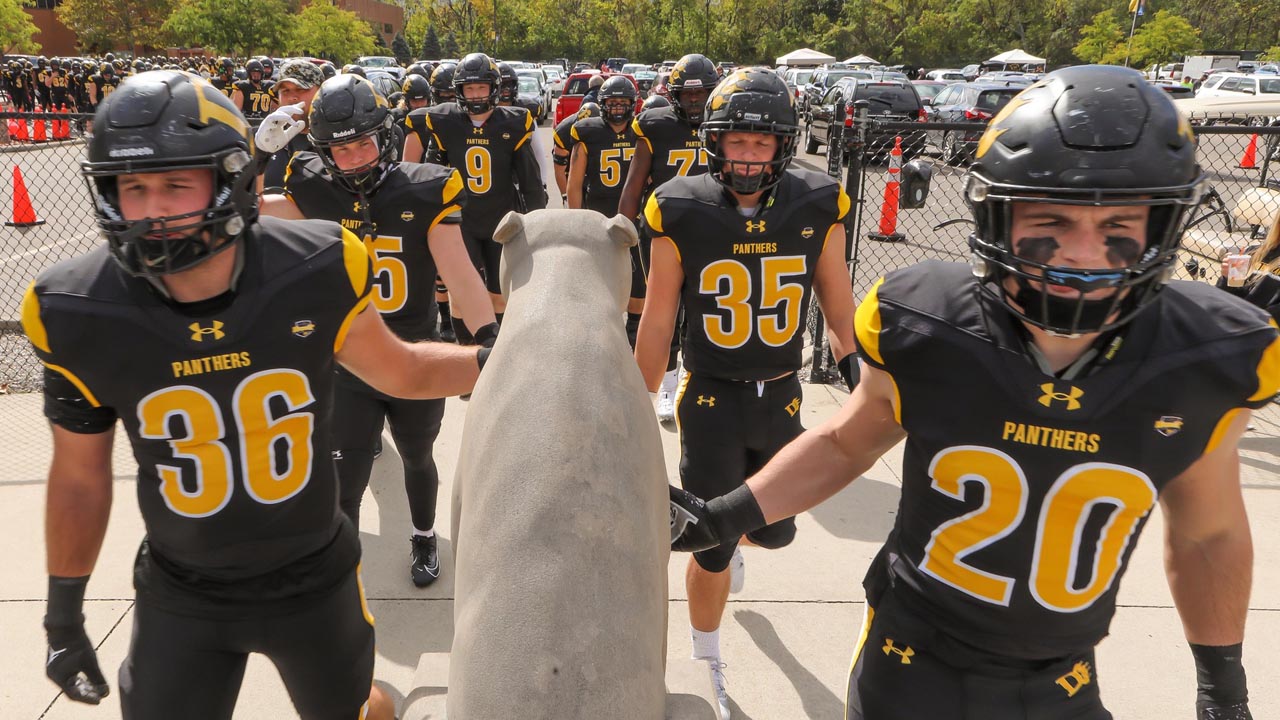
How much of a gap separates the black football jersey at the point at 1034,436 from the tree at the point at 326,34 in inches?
1834

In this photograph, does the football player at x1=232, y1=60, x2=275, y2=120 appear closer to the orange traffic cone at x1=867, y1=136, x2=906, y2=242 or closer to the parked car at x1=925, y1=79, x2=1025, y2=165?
the orange traffic cone at x1=867, y1=136, x2=906, y2=242

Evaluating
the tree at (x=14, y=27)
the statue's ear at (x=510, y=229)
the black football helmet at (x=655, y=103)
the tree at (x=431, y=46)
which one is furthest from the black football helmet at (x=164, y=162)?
the tree at (x=431, y=46)

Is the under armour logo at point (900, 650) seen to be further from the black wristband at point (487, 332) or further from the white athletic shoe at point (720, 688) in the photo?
the black wristband at point (487, 332)

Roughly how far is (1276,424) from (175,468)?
7058 millimetres

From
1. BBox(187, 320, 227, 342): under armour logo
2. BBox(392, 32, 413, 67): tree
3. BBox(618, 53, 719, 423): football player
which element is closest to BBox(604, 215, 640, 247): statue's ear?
BBox(187, 320, 227, 342): under armour logo

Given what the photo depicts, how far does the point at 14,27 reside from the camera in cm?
3809

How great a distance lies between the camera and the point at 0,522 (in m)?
4.67

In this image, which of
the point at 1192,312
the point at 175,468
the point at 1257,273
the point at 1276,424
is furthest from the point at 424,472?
the point at 1276,424

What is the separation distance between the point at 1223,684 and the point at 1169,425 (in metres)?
0.64

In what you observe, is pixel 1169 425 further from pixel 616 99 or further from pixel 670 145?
pixel 616 99

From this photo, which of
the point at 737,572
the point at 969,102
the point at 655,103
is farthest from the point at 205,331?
the point at 969,102

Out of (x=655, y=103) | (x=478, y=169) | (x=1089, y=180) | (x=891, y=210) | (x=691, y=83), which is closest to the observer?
→ (x=1089, y=180)

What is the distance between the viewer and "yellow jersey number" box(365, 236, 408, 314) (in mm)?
3885

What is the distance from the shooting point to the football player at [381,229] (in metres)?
3.65
